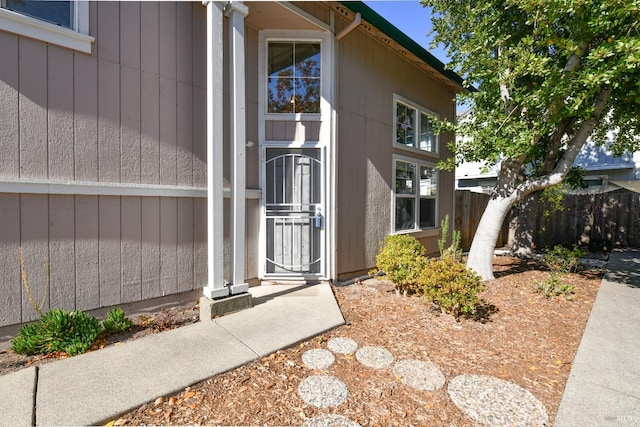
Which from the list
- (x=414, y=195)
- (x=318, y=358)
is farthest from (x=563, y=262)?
(x=318, y=358)

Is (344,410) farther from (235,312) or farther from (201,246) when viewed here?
(201,246)

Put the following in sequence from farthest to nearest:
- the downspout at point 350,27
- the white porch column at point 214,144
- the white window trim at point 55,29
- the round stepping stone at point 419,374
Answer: the downspout at point 350,27 → the white porch column at point 214,144 → the white window trim at point 55,29 → the round stepping stone at point 419,374

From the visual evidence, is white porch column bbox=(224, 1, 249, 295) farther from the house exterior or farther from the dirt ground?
the dirt ground

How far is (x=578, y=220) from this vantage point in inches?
356

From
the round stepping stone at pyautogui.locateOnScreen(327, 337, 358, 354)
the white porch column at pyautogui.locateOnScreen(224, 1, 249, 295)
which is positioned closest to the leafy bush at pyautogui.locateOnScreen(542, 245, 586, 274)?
the round stepping stone at pyautogui.locateOnScreen(327, 337, 358, 354)

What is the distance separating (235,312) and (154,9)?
12.5 feet

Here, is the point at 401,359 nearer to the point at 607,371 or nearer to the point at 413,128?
the point at 607,371

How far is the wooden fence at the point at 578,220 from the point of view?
852 cm

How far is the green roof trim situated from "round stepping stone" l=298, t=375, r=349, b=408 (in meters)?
5.15

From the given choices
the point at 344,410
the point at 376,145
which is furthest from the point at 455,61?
the point at 344,410

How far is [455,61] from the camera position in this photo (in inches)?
209

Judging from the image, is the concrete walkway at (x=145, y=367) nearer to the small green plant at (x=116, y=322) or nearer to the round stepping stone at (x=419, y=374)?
the small green plant at (x=116, y=322)

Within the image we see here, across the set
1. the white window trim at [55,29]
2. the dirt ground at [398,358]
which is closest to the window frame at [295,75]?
the white window trim at [55,29]

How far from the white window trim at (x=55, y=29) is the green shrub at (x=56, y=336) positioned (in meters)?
2.66
